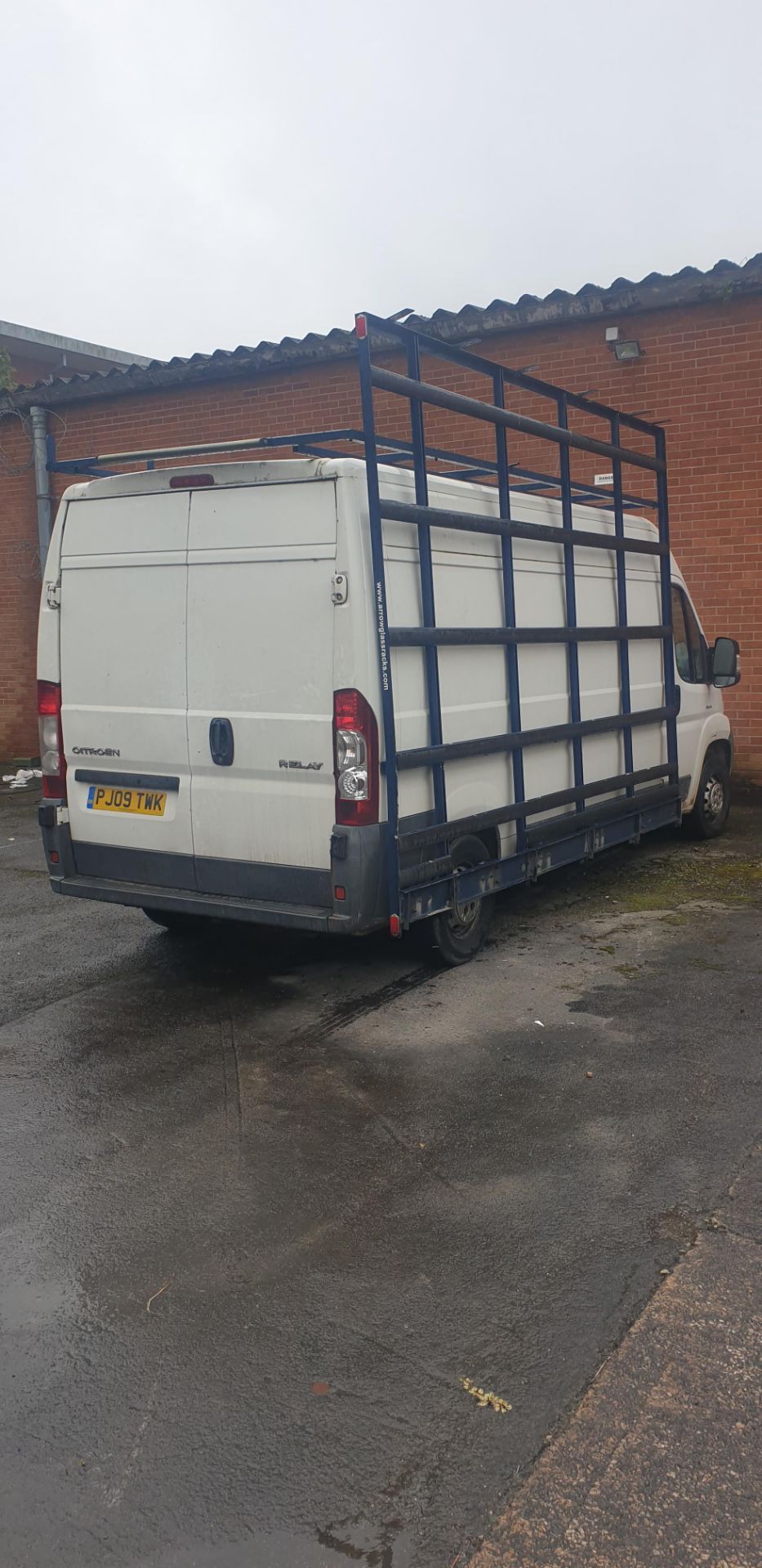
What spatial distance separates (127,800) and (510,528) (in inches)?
95.4

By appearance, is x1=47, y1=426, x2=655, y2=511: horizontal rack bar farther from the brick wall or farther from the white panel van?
the brick wall

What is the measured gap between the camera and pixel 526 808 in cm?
649

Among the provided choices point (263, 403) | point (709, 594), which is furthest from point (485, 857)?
point (263, 403)

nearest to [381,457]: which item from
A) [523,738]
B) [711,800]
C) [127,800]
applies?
[523,738]

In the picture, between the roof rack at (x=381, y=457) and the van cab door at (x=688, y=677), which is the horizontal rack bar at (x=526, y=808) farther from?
the roof rack at (x=381, y=457)

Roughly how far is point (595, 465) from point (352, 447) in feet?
10.4

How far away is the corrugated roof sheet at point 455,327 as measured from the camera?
1034 cm

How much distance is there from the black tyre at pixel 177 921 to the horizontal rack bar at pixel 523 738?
1988 millimetres

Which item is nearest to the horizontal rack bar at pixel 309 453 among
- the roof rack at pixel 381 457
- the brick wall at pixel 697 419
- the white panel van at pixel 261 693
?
the roof rack at pixel 381 457

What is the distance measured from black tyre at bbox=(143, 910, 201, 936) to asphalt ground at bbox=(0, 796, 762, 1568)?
200 millimetres

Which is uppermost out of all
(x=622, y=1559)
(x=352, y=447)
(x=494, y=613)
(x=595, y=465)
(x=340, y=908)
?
(x=352, y=447)

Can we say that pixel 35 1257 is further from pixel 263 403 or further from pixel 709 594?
pixel 263 403

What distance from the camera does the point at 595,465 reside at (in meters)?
9.60

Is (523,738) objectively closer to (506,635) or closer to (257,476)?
(506,635)
